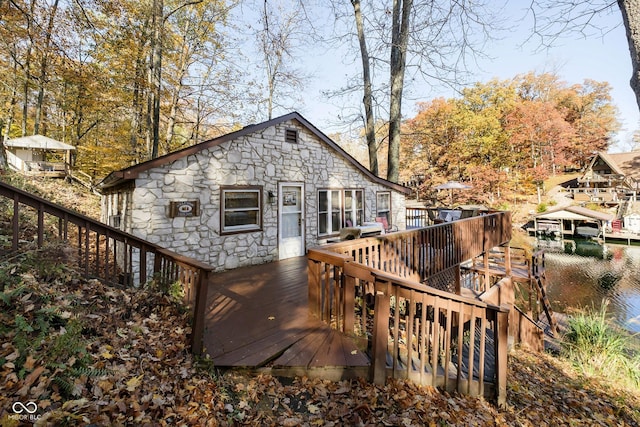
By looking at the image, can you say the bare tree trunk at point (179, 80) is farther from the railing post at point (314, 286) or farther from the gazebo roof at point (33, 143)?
the railing post at point (314, 286)

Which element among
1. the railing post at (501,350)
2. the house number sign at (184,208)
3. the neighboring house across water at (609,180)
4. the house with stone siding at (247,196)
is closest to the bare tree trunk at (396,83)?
the house with stone siding at (247,196)

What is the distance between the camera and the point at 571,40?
4484 millimetres

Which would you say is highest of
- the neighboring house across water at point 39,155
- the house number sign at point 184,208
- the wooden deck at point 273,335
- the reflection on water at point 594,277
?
the neighboring house across water at point 39,155

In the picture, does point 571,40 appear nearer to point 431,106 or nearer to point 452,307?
point 452,307

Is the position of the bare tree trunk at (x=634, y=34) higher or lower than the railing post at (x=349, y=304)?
higher

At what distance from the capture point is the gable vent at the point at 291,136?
7117 millimetres

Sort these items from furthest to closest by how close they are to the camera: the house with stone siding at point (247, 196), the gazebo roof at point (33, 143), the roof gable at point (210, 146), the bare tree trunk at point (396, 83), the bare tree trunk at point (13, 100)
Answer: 1. the bare tree trunk at point (13, 100)
2. the gazebo roof at point (33, 143)
3. the bare tree trunk at point (396, 83)
4. the house with stone siding at point (247, 196)
5. the roof gable at point (210, 146)

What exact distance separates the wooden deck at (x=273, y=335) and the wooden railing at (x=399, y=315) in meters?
0.24

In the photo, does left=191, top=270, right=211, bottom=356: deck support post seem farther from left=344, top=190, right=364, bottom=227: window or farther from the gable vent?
left=344, top=190, right=364, bottom=227: window

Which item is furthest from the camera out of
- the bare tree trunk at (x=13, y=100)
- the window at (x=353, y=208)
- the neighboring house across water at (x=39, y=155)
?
the bare tree trunk at (x=13, y=100)

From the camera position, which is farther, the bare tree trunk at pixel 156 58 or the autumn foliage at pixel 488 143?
the autumn foliage at pixel 488 143

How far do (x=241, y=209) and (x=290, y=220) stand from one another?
1411mm

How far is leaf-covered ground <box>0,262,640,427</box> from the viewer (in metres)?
1.82

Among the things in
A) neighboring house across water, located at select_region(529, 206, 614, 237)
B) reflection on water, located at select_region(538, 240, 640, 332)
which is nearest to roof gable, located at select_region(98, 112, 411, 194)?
reflection on water, located at select_region(538, 240, 640, 332)
